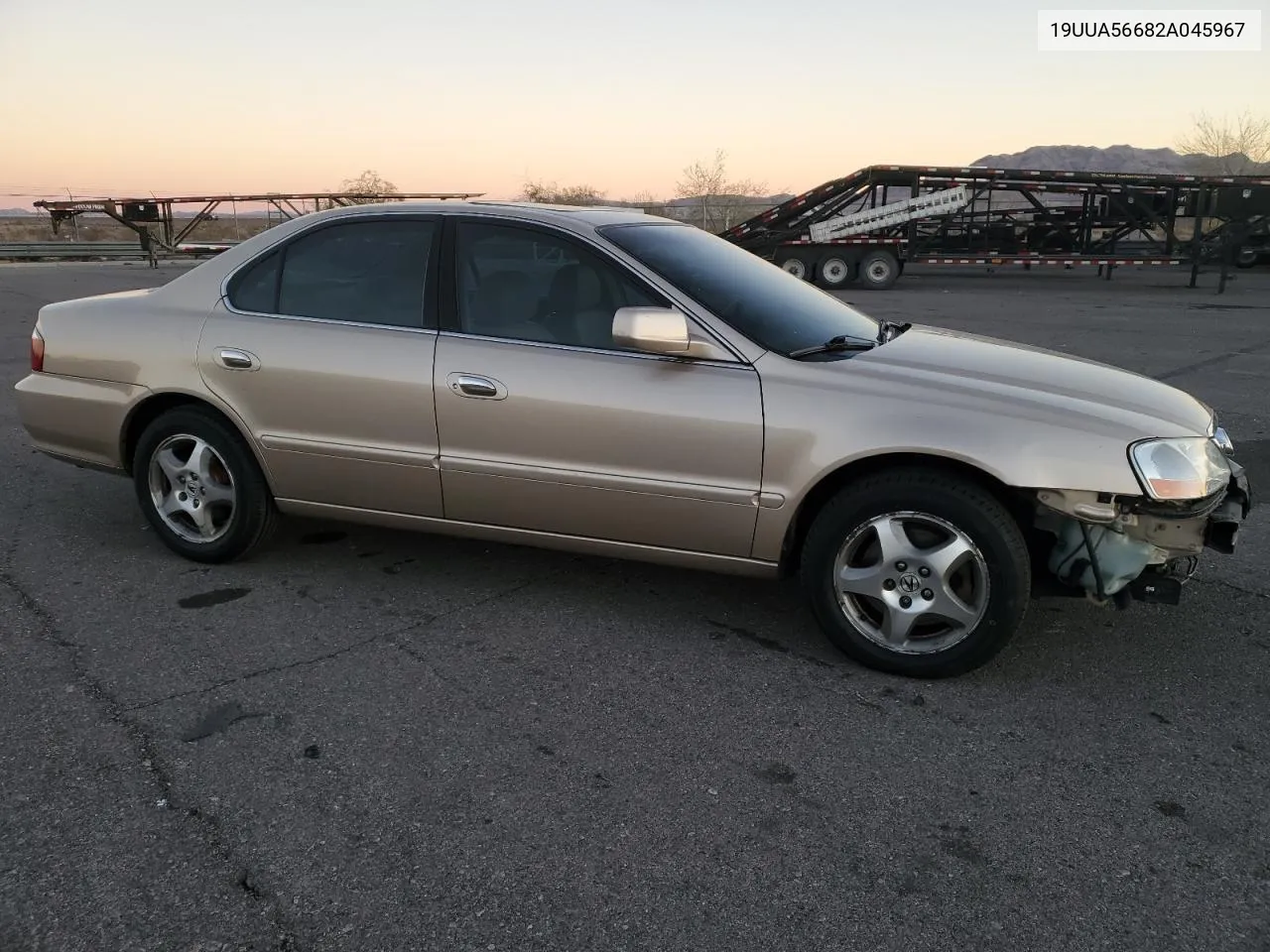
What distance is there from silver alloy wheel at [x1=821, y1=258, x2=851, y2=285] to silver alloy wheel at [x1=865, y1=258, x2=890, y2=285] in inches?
18.9

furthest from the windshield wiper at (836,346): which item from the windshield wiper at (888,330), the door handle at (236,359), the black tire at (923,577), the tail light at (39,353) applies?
the tail light at (39,353)

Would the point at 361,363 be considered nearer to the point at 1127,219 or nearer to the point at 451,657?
the point at 451,657

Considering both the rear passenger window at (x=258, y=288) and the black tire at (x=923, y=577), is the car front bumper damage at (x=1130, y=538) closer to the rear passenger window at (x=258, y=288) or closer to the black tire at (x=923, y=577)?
the black tire at (x=923, y=577)

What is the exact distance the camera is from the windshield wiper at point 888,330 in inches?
156

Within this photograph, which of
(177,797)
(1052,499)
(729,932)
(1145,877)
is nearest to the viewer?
(729,932)

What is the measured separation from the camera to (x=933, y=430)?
10.2 feet

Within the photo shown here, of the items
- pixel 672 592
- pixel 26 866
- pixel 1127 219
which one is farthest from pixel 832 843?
pixel 1127 219

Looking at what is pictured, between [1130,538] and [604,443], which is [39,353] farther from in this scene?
[1130,538]

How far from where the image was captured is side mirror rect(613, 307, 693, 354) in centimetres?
327

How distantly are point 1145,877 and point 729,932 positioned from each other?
3.40ft

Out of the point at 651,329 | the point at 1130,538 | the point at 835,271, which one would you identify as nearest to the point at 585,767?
the point at 651,329

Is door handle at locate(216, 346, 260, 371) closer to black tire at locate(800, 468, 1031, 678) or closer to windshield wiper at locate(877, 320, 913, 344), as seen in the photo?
black tire at locate(800, 468, 1031, 678)

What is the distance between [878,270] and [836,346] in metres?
19.0

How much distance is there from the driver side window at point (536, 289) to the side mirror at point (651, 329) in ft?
0.69
